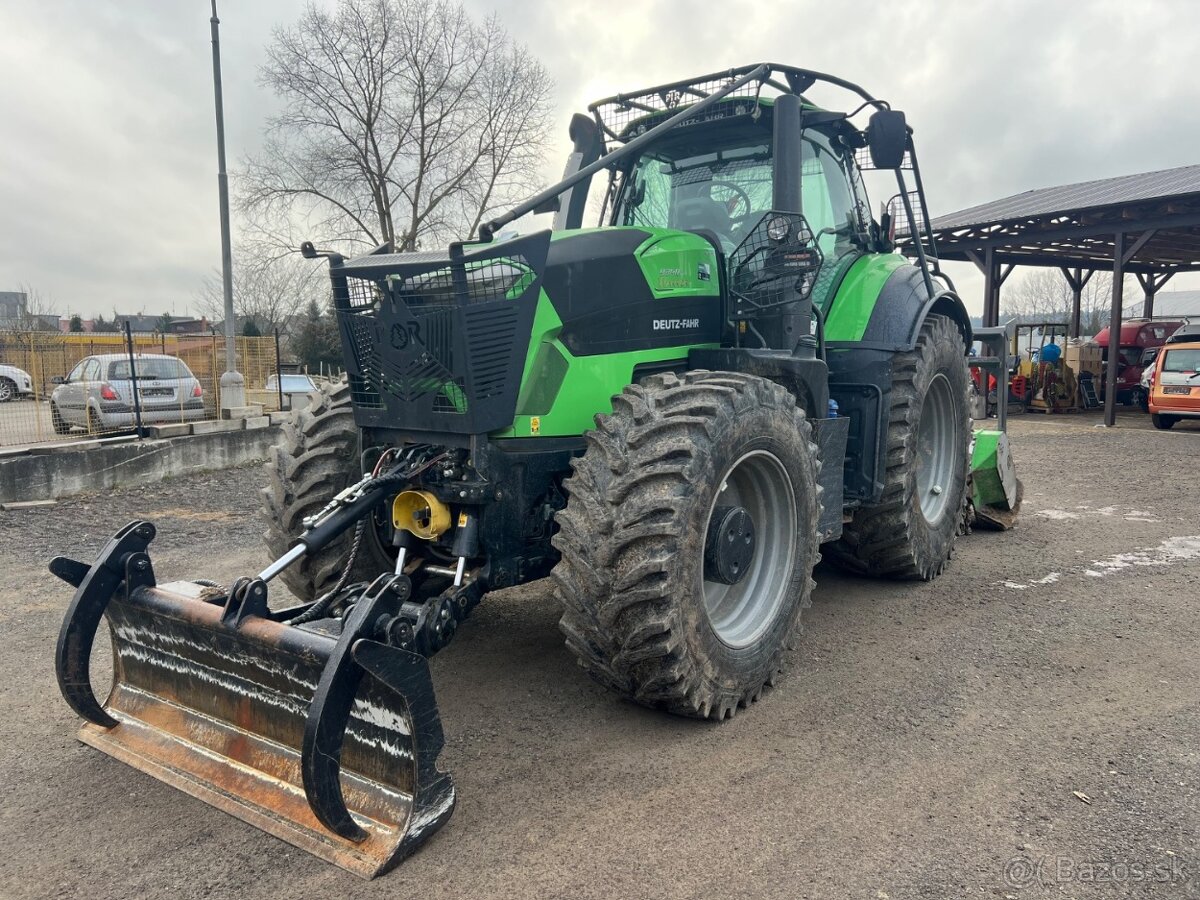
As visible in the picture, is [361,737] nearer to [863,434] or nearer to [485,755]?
[485,755]

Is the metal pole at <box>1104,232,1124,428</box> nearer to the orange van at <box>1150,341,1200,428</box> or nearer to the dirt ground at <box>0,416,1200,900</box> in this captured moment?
the orange van at <box>1150,341,1200,428</box>

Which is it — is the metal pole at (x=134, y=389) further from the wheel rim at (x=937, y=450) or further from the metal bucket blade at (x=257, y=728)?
the wheel rim at (x=937, y=450)

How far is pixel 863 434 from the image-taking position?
17.3 ft

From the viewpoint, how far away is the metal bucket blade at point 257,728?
2.85 m

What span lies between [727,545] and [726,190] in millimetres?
2262

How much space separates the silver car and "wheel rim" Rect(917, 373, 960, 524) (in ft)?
33.4

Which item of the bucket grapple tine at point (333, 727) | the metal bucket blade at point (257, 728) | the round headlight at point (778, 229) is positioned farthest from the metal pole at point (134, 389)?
the bucket grapple tine at point (333, 727)

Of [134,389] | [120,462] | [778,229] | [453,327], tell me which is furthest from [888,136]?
[134,389]

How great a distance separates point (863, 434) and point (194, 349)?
13.3 meters

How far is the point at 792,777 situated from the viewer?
3336mm

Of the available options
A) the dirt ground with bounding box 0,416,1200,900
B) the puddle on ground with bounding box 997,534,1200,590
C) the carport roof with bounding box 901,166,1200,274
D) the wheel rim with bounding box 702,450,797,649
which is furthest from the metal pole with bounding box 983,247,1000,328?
the wheel rim with bounding box 702,450,797,649

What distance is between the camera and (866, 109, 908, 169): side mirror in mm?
4984

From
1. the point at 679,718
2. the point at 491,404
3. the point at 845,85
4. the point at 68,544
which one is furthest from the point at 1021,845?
the point at 68,544

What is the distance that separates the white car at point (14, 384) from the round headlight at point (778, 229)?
10.8 metres
